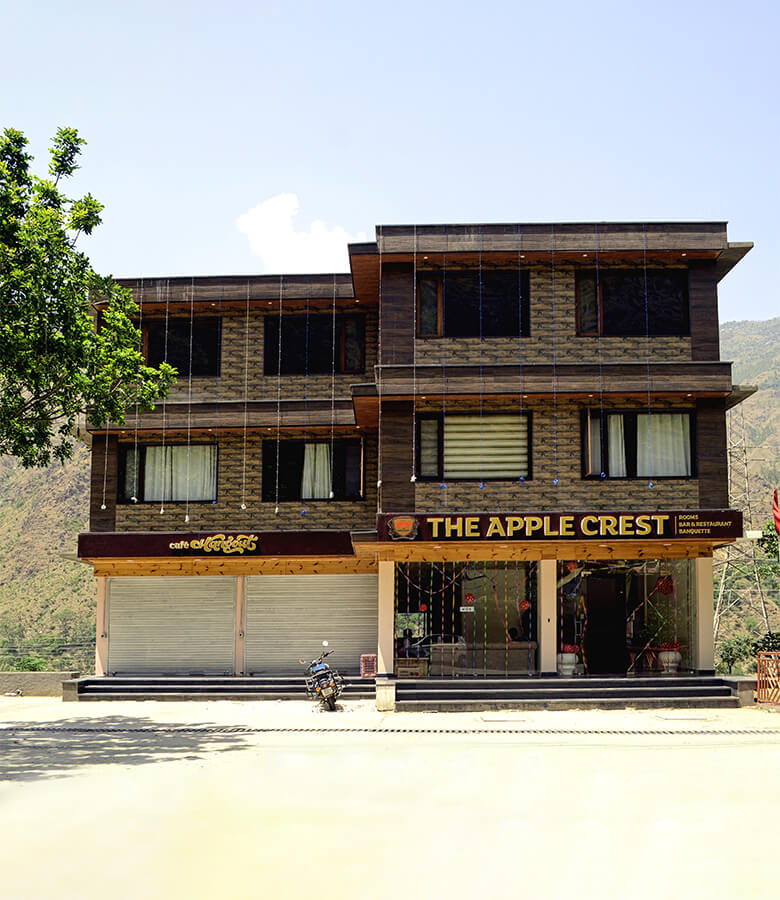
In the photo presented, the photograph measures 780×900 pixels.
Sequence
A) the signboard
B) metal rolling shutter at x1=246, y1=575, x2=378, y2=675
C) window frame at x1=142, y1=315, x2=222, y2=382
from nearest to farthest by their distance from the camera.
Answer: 1. the signboard
2. metal rolling shutter at x1=246, y1=575, x2=378, y2=675
3. window frame at x1=142, y1=315, x2=222, y2=382

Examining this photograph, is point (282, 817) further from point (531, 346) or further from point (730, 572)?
point (730, 572)

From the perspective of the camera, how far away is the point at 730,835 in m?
11.6

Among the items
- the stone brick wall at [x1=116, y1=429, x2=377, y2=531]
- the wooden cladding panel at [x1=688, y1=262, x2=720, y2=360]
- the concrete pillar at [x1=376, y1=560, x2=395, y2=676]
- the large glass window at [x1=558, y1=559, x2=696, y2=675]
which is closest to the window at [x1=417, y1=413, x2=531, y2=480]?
the concrete pillar at [x1=376, y1=560, x2=395, y2=676]

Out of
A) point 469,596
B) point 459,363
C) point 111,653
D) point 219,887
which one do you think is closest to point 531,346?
point 459,363

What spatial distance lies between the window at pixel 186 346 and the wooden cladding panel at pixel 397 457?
290 inches

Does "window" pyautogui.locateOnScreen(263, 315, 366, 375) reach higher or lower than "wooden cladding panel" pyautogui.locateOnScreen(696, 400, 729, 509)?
higher

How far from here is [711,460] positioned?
27969 mm

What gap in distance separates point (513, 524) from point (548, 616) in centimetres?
321

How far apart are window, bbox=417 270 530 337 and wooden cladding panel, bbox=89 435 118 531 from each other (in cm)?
1106

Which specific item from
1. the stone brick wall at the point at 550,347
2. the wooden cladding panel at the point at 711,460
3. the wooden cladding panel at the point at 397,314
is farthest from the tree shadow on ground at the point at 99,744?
the wooden cladding panel at the point at 711,460

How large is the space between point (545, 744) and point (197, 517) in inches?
623

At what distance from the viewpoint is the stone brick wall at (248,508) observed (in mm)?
31828

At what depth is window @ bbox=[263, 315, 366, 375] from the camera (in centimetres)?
3259

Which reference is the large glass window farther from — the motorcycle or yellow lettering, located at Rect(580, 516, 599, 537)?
the motorcycle
